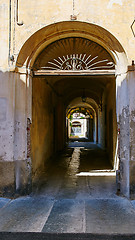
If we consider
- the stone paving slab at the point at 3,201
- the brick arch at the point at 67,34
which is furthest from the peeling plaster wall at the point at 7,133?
the brick arch at the point at 67,34

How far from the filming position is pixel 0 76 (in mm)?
4508

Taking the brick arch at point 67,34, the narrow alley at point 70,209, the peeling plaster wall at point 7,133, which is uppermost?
the brick arch at point 67,34

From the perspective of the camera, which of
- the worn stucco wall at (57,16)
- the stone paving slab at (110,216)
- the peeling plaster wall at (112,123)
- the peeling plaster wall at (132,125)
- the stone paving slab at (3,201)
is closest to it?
the stone paving slab at (110,216)

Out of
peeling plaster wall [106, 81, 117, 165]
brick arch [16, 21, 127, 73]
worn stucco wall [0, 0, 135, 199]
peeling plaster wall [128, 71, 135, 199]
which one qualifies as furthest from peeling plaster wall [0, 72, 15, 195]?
peeling plaster wall [106, 81, 117, 165]

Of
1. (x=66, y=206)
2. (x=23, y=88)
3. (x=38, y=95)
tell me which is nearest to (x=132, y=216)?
(x=66, y=206)

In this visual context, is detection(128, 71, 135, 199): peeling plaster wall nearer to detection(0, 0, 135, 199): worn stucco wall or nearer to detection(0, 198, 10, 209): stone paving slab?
detection(0, 0, 135, 199): worn stucco wall

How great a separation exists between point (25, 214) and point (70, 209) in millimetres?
856

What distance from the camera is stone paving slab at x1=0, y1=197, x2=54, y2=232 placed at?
3066 mm

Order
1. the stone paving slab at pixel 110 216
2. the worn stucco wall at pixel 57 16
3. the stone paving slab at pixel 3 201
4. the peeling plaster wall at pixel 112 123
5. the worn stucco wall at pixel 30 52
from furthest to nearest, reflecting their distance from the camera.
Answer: the peeling plaster wall at pixel 112 123
the worn stucco wall at pixel 57 16
the worn stucco wall at pixel 30 52
the stone paving slab at pixel 3 201
the stone paving slab at pixel 110 216

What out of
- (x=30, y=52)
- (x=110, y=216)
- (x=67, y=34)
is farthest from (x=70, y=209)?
(x=67, y=34)

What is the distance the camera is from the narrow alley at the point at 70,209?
3.07 meters

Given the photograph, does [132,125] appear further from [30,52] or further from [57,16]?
[57,16]

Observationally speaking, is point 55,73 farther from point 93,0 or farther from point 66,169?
point 66,169

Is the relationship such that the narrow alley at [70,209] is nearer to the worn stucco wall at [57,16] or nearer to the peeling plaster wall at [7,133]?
the peeling plaster wall at [7,133]
